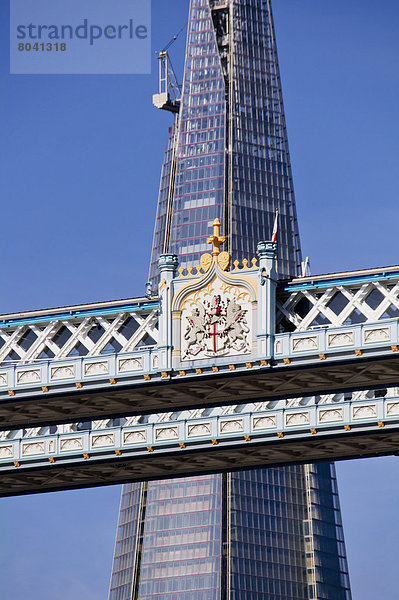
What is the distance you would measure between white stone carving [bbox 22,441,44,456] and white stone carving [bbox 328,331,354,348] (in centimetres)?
Result: 1692

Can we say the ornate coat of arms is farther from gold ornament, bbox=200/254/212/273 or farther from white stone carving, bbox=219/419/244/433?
white stone carving, bbox=219/419/244/433

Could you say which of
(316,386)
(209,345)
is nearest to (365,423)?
(316,386)

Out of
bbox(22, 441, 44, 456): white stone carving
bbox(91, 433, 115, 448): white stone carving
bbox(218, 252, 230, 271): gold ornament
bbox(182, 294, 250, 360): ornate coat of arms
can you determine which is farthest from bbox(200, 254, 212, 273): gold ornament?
bbox(22, 441, 44, 456): white stone carving

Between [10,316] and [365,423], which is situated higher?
[10,316]

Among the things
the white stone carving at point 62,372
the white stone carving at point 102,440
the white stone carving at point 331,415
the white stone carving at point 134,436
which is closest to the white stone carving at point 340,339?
the white stone carving at point 331,415

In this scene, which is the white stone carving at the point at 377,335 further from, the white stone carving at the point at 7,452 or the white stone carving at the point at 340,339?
the white stone carving at the point at 7,452

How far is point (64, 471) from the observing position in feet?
276

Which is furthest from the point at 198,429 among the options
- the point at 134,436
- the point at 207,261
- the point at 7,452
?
the point at 7,452

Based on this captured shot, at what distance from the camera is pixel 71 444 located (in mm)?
81938

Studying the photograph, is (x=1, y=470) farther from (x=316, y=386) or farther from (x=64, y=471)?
(x=316, y=386)

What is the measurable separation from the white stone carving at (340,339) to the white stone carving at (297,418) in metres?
4.93

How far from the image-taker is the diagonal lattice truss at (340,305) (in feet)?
244

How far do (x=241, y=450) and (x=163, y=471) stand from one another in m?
6.30

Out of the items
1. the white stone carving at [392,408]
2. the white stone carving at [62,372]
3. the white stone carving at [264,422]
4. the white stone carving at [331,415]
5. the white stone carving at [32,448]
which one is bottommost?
the white stone carving at [392,408]
